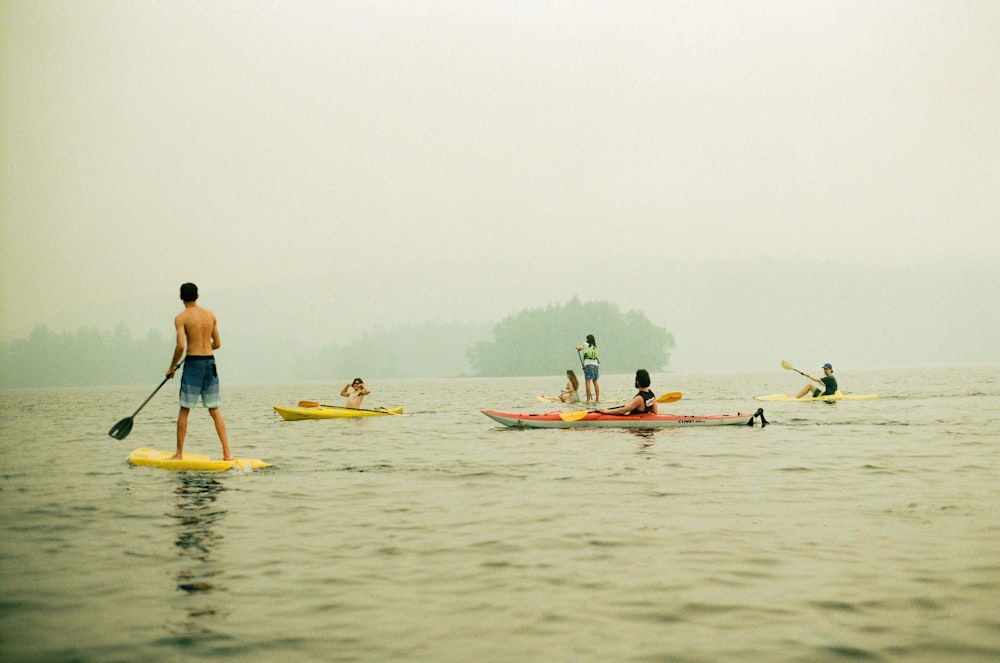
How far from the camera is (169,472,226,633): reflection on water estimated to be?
5727mm

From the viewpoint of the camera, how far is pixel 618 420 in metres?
18.3

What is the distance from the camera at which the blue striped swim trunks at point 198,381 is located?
1256 cm

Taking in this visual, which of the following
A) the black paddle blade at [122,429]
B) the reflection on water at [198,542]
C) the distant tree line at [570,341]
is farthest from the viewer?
the distant tree line at [570,341]

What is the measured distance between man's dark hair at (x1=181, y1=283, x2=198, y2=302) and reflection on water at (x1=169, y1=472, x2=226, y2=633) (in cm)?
270

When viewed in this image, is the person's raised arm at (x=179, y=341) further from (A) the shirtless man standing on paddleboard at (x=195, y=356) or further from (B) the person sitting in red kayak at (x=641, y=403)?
(B) the person sitting in red kayak at (x=641, y=403)

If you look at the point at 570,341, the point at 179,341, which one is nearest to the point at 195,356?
the point at 179,341

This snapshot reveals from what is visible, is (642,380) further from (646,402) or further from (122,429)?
(122,429)

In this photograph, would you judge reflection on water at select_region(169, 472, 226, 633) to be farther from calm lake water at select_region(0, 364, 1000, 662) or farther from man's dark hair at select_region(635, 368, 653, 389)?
man's dark hair at select_region(635, 368, 653, 389)

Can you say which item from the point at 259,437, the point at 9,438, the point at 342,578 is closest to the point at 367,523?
the point at 342,578

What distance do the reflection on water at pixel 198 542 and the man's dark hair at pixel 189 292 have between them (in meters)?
2.70

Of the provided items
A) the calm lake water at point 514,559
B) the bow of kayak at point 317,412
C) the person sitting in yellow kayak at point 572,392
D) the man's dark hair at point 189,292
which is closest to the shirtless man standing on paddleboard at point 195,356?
the man's dark hair at point 189,292

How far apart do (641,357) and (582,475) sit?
160782mm

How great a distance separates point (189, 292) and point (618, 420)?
9.71 m

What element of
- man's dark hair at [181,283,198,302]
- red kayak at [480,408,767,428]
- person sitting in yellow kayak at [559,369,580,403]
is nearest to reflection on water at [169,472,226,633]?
man's dark hair at [181,283,198,302]
